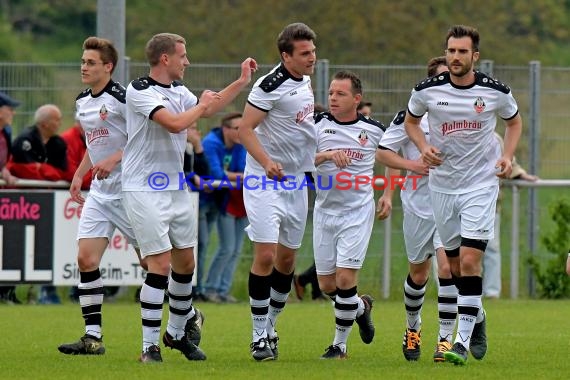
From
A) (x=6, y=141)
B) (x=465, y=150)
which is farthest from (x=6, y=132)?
(x=465, y=150)

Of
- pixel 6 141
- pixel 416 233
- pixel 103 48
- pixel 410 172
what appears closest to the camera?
pixel 103 48

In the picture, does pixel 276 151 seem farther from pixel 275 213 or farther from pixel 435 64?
pixel 435 64

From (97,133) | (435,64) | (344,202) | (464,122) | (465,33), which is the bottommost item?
(344,202)

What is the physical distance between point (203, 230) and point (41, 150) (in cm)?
228

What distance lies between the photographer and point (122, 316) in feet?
55.0

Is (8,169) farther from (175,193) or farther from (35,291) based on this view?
(175,193)

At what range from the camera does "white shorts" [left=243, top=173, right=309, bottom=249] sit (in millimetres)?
11875

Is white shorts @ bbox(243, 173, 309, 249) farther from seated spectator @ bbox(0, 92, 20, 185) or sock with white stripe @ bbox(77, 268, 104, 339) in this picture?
seated spectator @ bbox(0, 92, 20, 185)

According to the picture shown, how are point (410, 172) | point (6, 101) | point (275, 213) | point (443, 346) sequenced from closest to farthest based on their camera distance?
point (443, 346)
point (275, 213)
point (410, 172)
point (6, 101)

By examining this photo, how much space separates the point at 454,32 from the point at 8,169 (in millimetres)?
8413

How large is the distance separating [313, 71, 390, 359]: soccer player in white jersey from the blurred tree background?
70.5ft

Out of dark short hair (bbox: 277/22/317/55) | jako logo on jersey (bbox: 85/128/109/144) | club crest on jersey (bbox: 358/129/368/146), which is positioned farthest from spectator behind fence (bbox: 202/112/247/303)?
dark short hair (bbox: 277/22/317/55)

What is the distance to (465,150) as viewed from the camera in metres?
11.6

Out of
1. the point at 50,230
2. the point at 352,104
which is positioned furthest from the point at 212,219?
the point at 352,104
